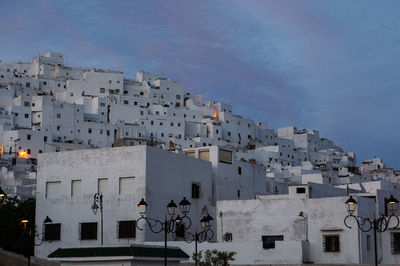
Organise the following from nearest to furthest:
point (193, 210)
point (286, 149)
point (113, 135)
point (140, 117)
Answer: point (193, 210) < point (113, 135) < point (140, 117) < point (286, 149)

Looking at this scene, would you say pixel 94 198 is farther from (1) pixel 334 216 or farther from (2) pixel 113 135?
(2) pixel 113 135

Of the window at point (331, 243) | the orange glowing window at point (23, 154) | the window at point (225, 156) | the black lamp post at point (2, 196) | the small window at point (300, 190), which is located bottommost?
the window at point (331, 243)

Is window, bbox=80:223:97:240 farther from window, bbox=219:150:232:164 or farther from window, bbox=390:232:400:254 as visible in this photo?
window, bbox=390:232:400:254

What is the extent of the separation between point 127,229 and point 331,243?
10645 millimetres

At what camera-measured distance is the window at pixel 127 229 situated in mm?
35938

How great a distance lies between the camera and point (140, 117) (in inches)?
4050

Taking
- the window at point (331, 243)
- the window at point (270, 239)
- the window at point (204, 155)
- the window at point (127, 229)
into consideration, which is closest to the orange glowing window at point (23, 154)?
the window at point (204, 155)

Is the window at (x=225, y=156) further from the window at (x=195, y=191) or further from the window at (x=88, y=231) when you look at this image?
the window at (x=88, y=231)

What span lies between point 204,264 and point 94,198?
9.77 m

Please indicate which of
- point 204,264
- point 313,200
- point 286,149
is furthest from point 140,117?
point 204,264

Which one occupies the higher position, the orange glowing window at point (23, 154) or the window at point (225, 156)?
the orange glowing window at point (23, 154)

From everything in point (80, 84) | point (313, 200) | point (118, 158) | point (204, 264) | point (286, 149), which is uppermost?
point (80, 84)

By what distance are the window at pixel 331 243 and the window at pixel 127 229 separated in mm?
9914

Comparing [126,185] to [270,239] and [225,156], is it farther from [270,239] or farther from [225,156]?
[225,156]
